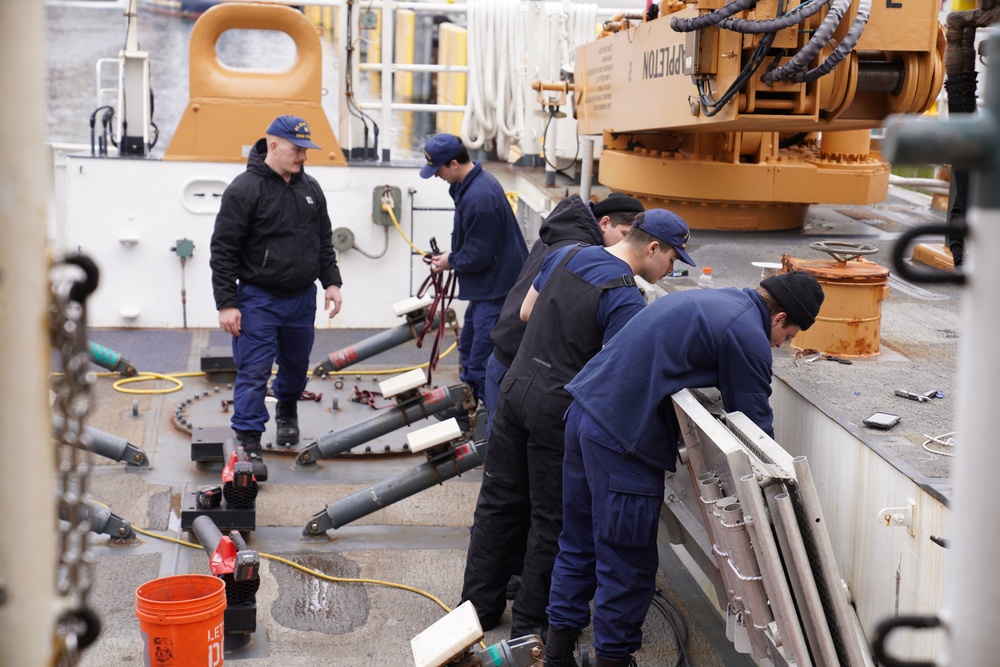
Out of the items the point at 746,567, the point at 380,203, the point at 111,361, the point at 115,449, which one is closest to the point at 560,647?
the point at 746,567

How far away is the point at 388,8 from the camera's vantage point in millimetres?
9883

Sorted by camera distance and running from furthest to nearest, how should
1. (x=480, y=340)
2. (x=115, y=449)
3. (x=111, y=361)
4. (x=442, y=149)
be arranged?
(x=111, y=361) < (x=480, y=340) < (x=442, y=149) < (x=115, y=449)

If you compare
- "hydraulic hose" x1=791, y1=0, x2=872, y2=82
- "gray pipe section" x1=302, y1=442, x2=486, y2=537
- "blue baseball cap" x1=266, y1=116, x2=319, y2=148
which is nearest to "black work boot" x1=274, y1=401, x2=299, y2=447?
"gray pipe section" x1=302, y1=442, x2=486, y2=537

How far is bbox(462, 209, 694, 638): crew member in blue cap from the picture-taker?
169 inches

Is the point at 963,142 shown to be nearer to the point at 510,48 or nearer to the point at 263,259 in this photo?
the point at 263,259

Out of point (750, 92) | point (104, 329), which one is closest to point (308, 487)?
point (750, 92)

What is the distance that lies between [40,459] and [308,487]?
4909mm

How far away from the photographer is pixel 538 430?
440cm

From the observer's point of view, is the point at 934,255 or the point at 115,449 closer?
the point at 115,449

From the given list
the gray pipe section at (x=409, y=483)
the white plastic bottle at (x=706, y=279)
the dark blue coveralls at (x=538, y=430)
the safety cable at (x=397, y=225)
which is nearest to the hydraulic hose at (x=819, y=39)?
the white plastic bottle at (x=706, y=279)

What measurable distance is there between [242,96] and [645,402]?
6631mm

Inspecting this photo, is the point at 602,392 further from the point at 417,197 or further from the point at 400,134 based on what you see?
the point at 400,134

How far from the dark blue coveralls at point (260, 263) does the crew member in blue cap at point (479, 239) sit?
0.80 m

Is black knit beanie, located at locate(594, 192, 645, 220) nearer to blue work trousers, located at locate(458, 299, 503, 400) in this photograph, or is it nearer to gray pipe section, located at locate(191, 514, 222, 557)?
blue work trousers, located at locate(458, 299, 503, 400)
